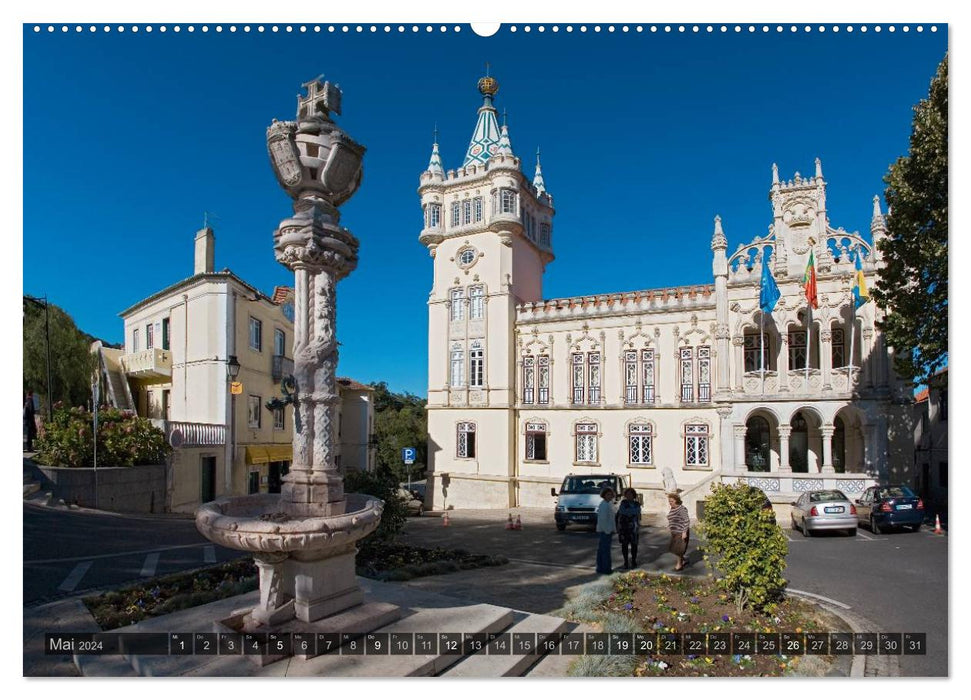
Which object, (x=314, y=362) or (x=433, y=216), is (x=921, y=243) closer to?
(x=314, y=362)

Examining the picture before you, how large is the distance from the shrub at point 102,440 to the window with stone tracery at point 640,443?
19512 millimetres

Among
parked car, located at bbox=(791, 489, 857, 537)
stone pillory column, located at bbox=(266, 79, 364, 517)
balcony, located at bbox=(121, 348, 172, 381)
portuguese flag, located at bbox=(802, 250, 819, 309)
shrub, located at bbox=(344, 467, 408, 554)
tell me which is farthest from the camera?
portuguese flag, located at bbox=(802, 250, 819, 309)

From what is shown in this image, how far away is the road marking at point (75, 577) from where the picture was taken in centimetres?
889

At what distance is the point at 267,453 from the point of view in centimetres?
2525

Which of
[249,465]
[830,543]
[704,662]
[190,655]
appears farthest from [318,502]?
[249,465]

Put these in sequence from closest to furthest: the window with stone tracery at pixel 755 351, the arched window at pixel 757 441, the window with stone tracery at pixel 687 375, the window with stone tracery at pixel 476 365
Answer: the arched window at pixel 757 441 → the window with stone tracery at pixel 755 351 → the window with stone tracery at pixel 687 375 → the window with stone tracery at pixel 476 365

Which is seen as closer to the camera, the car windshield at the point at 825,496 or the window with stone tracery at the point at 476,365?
the car windshield at the point at 825,496

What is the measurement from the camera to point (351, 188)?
6.52 metres

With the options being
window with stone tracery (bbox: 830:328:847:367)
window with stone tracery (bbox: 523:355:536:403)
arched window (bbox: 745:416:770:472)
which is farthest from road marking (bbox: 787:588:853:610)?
window with stone tracery (bbox: 523:355:536:403)

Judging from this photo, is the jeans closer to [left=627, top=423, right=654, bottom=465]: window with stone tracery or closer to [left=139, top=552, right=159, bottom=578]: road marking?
[left=139, top=552, right=159, bottom=578]: road marking

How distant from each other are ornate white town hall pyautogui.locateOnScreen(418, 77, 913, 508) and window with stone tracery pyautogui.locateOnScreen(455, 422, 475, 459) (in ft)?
0.24

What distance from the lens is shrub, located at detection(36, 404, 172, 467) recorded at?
51.0ft

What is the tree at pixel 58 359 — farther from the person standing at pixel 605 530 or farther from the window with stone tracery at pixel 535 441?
the window with stone tracery at pixel 535 441

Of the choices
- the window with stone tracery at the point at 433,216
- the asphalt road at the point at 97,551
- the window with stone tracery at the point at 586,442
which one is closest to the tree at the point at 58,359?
the asphalt road at the point at 97,551
